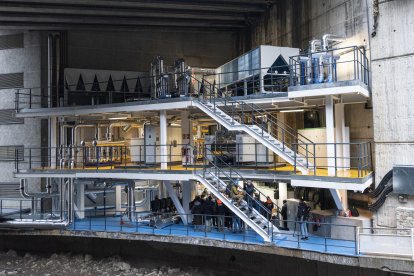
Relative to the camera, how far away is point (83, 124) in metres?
16.4

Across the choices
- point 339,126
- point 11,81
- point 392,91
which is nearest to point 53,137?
point 11,81

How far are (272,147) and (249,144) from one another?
1.92 m

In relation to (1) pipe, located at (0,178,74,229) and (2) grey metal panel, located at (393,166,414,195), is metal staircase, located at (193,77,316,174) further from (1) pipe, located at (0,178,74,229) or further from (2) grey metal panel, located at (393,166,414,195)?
(1) pipe, located at (0,178,74,229)

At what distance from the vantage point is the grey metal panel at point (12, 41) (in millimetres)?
17016

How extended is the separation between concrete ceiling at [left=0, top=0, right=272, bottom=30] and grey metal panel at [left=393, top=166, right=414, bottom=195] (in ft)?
30.0

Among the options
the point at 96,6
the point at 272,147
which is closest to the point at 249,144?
the point at 272,147

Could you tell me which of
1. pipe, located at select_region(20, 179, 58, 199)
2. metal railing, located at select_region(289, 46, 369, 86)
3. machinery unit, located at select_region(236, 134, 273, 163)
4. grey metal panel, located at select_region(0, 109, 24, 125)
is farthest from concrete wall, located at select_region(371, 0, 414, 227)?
grey metal panel, located at select_region(0, 109, 24, 125)

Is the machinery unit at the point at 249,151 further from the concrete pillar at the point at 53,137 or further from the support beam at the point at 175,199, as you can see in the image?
the concrete pillar at the point at 53,137

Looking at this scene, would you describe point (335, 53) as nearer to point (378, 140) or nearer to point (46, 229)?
point (378, 140)

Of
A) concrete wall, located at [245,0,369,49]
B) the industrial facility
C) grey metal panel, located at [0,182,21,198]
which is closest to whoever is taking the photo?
the industrial facility

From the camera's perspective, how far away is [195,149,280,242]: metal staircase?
1059cm

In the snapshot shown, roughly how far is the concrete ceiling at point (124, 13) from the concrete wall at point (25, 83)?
103cm

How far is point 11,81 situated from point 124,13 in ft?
19.7

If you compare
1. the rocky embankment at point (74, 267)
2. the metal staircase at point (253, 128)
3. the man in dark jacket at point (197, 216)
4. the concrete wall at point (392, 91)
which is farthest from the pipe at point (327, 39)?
the rocky embankment at point (74, 267)
